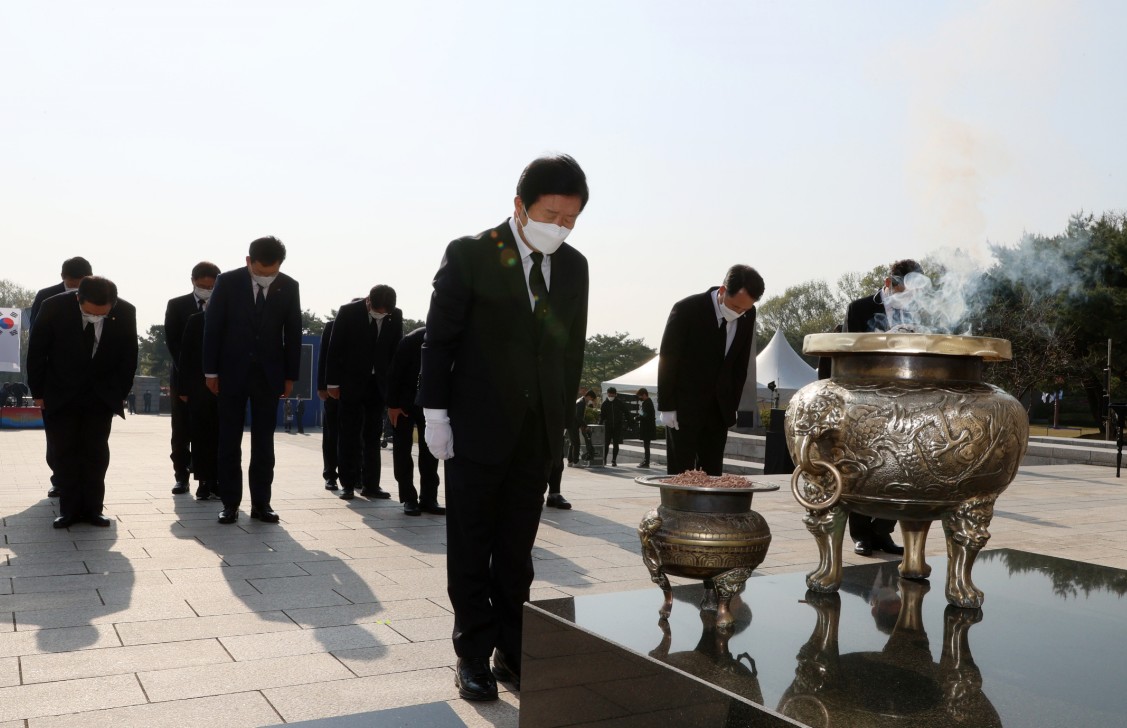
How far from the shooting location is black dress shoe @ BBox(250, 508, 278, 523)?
6.93 meters

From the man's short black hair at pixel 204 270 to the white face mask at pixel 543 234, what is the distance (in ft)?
19.7

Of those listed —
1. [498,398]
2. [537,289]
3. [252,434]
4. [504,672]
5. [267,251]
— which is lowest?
[504,672]

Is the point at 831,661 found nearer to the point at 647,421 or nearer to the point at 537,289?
the point at 537,289

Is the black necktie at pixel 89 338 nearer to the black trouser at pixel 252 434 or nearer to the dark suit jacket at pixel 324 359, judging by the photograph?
the black trouser at pixel 252 434

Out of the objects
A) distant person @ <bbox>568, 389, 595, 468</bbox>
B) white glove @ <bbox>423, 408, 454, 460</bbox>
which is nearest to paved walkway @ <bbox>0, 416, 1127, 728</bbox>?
white glove @ <bbox>423, 408, 454, 460</bbox>

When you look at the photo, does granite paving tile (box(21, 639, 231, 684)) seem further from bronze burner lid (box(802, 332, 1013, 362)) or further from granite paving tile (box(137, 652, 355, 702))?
bronze burner lid (box(802, 332, 1013, 362))

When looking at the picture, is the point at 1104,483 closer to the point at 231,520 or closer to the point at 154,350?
the point at 231,520

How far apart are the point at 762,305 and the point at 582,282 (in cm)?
8174

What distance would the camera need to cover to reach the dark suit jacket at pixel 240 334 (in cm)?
675

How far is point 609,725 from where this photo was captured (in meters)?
2.58

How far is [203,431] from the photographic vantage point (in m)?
8.31

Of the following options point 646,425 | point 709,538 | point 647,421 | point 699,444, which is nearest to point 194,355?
point 699,444

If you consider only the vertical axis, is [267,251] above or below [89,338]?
above

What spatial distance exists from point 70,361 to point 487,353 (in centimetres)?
434
